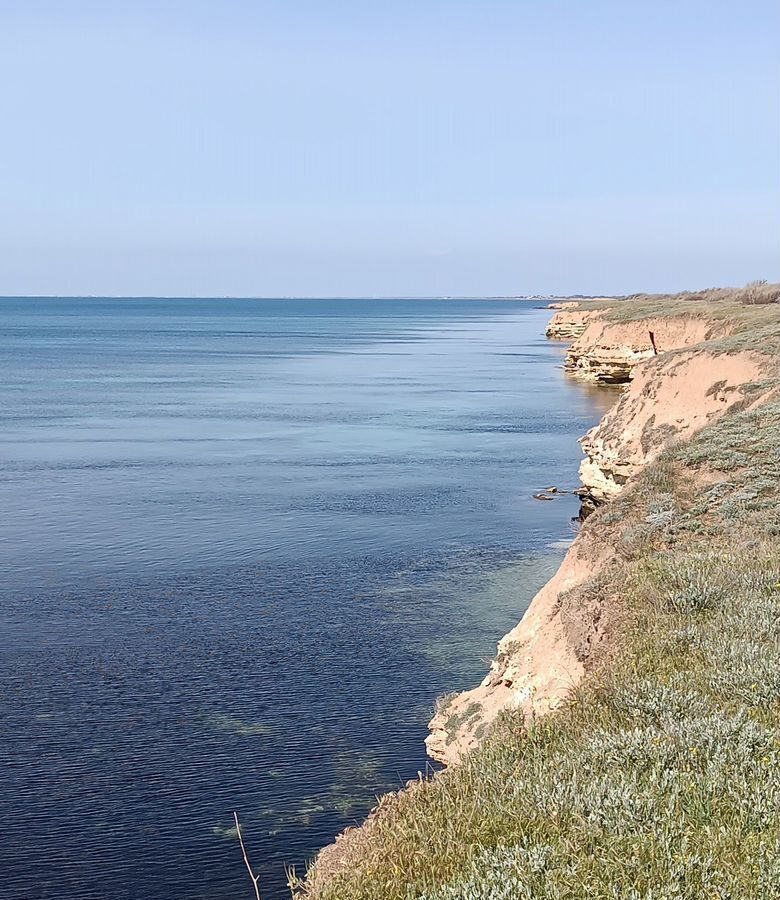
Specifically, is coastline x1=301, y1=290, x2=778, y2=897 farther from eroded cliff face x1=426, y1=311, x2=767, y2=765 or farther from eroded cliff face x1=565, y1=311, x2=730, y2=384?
eroded cliff face x1=565, y1=311, x2=730, y2=384

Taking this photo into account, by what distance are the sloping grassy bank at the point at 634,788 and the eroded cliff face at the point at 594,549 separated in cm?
126

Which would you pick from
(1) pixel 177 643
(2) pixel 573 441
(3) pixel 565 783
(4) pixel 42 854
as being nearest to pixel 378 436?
(2) pixel 573 441

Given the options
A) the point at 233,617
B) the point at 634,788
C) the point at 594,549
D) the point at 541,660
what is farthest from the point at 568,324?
the point at 634,788

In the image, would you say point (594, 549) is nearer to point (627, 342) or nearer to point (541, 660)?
point (541, 660)

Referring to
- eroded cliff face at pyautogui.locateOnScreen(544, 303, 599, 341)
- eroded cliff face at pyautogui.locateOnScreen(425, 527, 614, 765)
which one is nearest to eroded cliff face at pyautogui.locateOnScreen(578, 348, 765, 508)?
eroded cliff face at pyautogui.locateOnScreen(425, 527, 614, 765)

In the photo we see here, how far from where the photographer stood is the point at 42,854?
48.1ft

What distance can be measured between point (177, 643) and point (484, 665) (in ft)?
23.1

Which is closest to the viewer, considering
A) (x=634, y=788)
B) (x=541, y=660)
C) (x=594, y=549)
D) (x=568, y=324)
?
(x=634, y=788)

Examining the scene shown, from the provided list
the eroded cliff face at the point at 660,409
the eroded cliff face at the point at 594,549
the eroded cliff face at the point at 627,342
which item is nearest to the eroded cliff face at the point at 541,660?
the eroded cliff face at the point at 594,549

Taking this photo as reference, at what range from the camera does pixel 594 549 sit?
58.4 ft

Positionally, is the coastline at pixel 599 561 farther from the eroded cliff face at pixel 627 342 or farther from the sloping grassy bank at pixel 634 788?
the eroded cliff face at pixel 627 342

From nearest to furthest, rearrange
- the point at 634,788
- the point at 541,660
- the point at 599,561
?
the point at 634,788 < the point at 541,660 < the point at 599,561

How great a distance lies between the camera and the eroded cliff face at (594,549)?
578 inches

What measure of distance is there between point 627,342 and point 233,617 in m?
58.2
